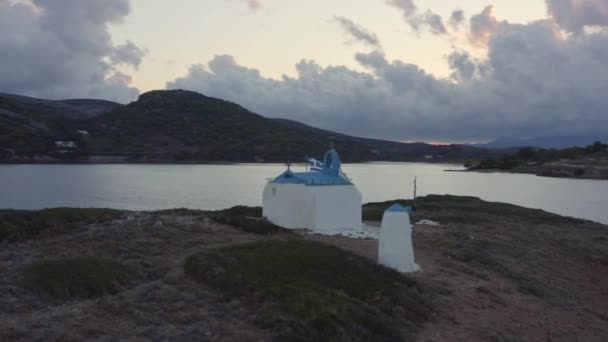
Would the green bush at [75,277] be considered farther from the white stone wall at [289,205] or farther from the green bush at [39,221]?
the white stone wall at [289,205]

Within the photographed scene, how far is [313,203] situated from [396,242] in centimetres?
662

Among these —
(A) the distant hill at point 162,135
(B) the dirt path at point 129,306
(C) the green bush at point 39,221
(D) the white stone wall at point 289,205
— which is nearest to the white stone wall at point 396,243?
(B) the dirt path at point 129,306

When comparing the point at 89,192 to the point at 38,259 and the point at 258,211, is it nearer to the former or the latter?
the point at 258,211

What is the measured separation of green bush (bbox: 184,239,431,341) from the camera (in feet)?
40.4

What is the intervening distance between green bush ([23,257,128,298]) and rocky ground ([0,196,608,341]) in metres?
0.26

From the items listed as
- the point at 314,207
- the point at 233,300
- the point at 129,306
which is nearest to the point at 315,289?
the point at 233,300

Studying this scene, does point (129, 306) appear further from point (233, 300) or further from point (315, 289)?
point (315, 289)

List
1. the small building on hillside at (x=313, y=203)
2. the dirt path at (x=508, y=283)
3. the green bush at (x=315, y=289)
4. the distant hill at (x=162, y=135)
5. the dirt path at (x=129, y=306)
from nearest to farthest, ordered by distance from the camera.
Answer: the dirt path at (x=129, y=306)
the green bush at (x=315, y=289)
the dirt path at (x=508, y=283)
the small building on hillside at (x=313, y=203)
the distant hill at (x=162, y=135)

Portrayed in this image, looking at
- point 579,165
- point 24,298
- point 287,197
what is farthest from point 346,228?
point 579,165

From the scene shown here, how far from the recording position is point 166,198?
60.2 meters

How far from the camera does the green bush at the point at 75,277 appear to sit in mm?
12977

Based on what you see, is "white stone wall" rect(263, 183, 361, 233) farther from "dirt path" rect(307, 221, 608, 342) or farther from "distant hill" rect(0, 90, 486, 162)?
"distant hill" rect(0, 90, 486, 162)

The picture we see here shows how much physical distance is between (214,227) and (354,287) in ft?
28.1

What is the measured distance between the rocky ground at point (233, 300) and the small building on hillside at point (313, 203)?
59.0 inches
